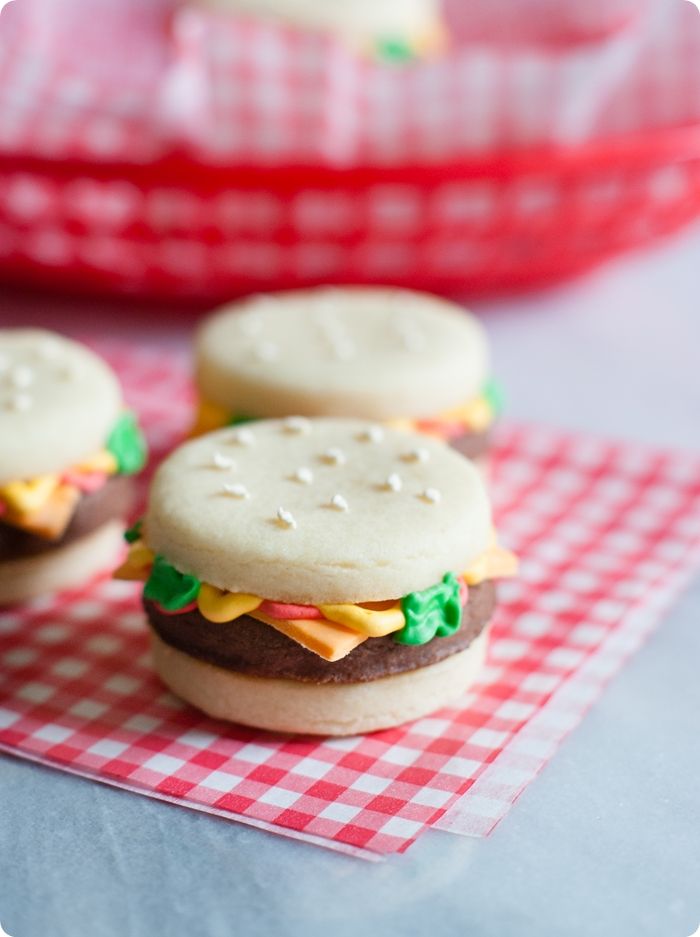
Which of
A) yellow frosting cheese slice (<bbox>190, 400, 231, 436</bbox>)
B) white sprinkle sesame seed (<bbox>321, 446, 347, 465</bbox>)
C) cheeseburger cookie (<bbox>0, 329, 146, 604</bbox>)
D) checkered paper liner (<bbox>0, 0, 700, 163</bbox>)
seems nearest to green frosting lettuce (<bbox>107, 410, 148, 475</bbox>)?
cheeseburger cookie (<bbox>0, 329, 146, 604</bbox>)

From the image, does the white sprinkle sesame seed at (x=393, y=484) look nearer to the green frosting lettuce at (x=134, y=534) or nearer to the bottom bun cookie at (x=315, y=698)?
the bottom bun cookie at (x=315, y=698)

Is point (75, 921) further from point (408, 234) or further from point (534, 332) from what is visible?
point (534, 332)

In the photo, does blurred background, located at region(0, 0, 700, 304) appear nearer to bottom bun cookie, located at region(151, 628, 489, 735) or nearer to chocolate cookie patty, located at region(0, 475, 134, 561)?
chocolate cookie patty, located at region(0, 475, 134, 561)

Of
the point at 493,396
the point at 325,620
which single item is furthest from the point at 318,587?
the point at 493,396

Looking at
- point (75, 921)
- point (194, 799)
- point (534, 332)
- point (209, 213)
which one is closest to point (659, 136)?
point (534, 332)

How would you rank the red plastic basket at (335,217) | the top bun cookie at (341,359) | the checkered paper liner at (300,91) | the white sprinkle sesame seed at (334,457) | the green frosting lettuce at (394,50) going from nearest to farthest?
the white sprinkle sesame seed at (334,457) → the top bun cookie at (341,359) → the red plastic basket at (335,217) → the checkered paper liner at (300,91) → the green frosting lettuce at (394,50)

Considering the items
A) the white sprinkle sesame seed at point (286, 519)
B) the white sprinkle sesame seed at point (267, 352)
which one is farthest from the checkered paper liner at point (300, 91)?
the white sprinkle sesame seed at point (286, 519)
